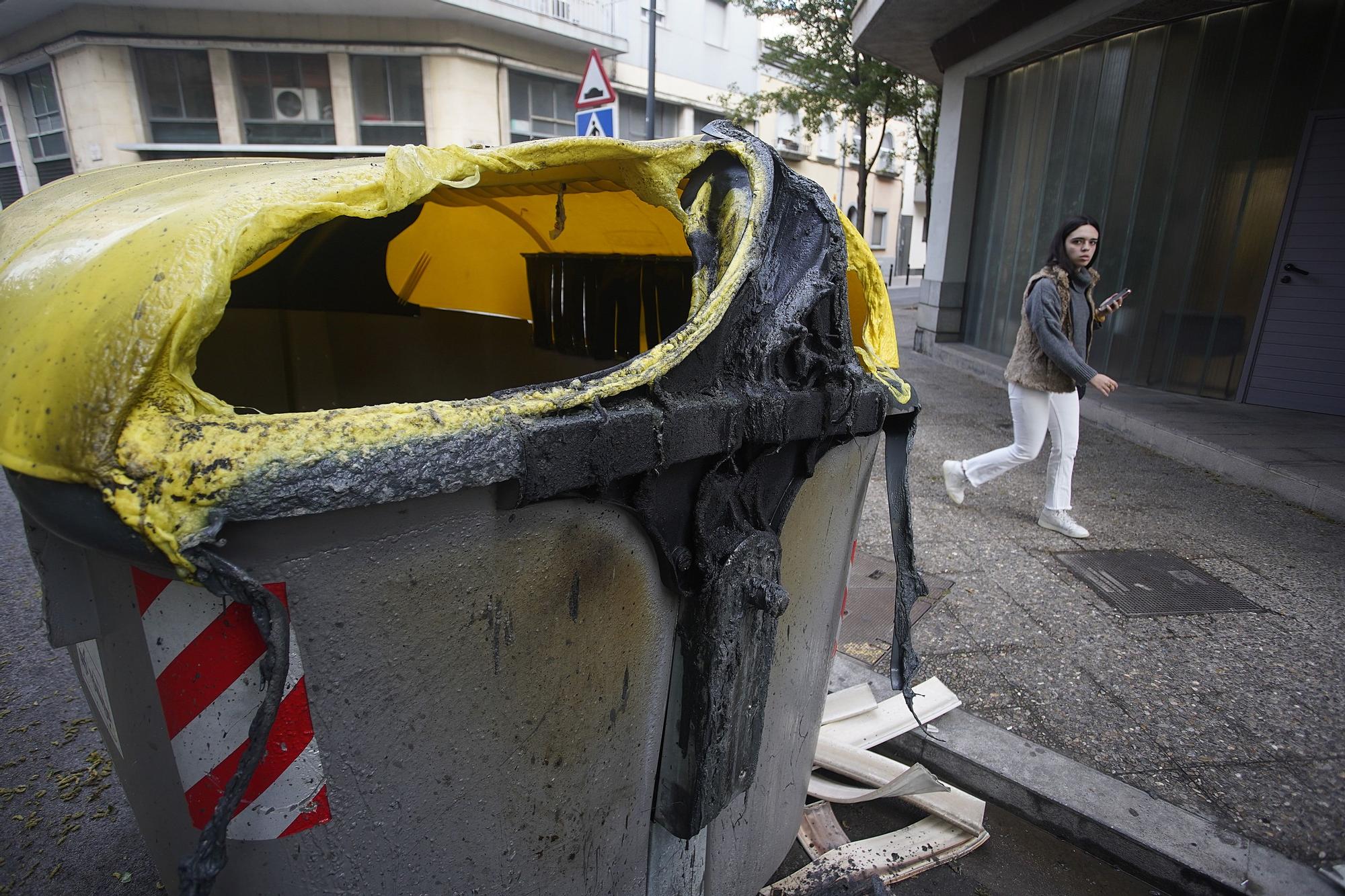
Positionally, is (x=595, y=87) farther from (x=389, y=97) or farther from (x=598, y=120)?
(x=389, y=97)

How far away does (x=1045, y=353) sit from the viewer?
Answer: 4.02 metres

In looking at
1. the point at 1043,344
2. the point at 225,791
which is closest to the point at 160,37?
the point at 1043,344

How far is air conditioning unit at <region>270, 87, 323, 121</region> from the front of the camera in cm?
1675

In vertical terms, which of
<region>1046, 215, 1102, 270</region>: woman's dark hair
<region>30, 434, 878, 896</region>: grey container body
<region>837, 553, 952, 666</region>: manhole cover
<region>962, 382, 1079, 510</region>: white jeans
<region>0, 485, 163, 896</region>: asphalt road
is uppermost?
<region>1046, 215, 1102, 270</region>: woman's dark hair

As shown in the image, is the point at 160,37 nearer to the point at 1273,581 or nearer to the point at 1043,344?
the point at 1043,344

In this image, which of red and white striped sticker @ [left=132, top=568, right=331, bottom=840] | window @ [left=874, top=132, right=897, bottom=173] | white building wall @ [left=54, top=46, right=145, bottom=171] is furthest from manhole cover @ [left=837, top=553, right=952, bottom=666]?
window @ [left=874, top=132, right=897, bottom=173]

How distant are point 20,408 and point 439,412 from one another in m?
0.47

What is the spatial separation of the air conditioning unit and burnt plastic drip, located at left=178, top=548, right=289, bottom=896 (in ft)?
63.7

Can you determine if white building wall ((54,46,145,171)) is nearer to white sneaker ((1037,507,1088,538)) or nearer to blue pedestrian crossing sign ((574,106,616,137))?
blue pedestrian crossing sign ((574,106,616,137))

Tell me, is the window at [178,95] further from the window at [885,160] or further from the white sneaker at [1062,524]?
the window at [885,160]

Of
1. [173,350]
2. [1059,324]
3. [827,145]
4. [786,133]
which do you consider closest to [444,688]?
[173,350]

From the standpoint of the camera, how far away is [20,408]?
86cm

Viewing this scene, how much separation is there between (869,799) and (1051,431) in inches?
108

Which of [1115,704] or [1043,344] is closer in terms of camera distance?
[1115,704]
